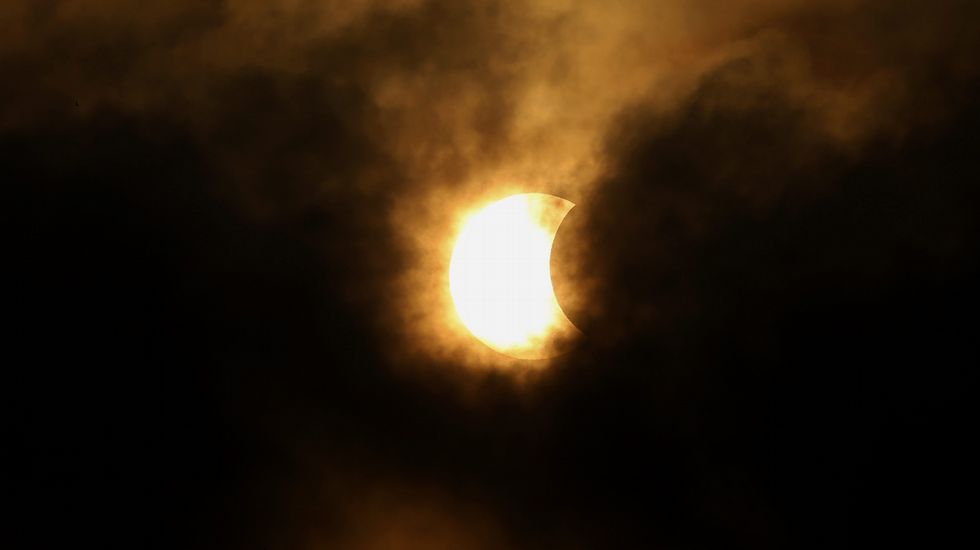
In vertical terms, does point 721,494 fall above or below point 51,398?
below

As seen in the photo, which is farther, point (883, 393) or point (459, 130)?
point (883, 393)

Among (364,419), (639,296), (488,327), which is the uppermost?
(639,296)

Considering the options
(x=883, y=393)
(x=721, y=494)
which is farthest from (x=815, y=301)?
(x=721, y=494)

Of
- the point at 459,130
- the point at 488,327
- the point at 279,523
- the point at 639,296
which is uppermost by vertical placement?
the point at 459,130

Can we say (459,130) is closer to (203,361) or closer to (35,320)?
(203,361)

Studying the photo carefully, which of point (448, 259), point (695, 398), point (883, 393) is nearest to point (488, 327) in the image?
point (448, 259)

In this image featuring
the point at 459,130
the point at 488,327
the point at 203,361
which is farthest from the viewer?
the point at 203,361

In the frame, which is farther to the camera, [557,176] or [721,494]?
[721,494]

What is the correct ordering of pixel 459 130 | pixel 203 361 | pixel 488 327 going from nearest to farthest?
pixel 459 130, pixel 488 327, pixel 203 361

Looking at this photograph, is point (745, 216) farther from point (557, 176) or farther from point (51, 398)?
point (51, 398)
